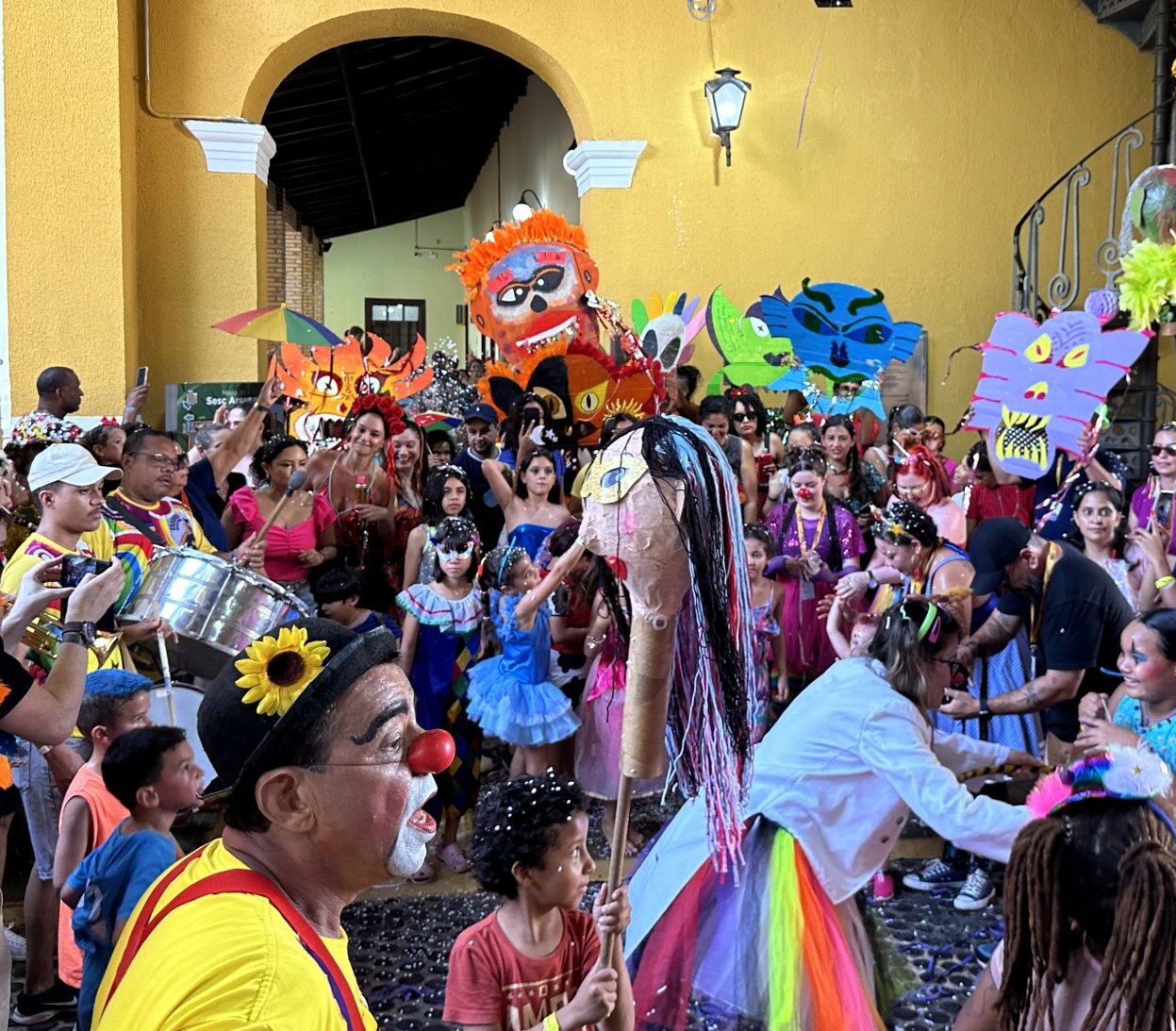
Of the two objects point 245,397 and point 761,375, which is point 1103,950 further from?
point 245,397

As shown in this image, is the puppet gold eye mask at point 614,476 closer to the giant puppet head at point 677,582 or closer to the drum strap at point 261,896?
the giant puppet head at point 677,582

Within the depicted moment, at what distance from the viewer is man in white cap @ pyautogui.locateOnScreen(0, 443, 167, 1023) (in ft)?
11.1

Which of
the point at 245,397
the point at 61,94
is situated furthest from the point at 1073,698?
the point at 61,94

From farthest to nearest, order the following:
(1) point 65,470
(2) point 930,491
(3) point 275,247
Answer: (3) point 275,247 → (2) point 930,491 → (1) point 65,470

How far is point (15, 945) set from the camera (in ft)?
12.4

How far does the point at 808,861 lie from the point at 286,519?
318 centimetres

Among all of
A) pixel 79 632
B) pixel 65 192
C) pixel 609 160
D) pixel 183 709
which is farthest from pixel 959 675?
pixel 65 192

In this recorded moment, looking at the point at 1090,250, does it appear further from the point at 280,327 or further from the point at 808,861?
the point at 808,861

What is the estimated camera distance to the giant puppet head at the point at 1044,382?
470cm

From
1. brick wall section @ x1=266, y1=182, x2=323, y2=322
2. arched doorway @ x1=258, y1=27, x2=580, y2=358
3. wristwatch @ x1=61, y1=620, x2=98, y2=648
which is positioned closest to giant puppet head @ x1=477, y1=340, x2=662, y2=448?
wristwatch @ x1=61, y1=620, x2=98, y2=648

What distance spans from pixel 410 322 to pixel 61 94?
18049 mm

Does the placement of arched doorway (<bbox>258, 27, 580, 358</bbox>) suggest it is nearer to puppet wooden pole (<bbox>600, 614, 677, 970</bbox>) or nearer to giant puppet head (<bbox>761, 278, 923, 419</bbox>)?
giant puppet head (<bbox>761, 278, 923, 419</bbox>)

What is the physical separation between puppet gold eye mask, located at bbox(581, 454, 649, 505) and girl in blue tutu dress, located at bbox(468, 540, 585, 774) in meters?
2.71

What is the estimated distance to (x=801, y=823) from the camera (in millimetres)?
2752
